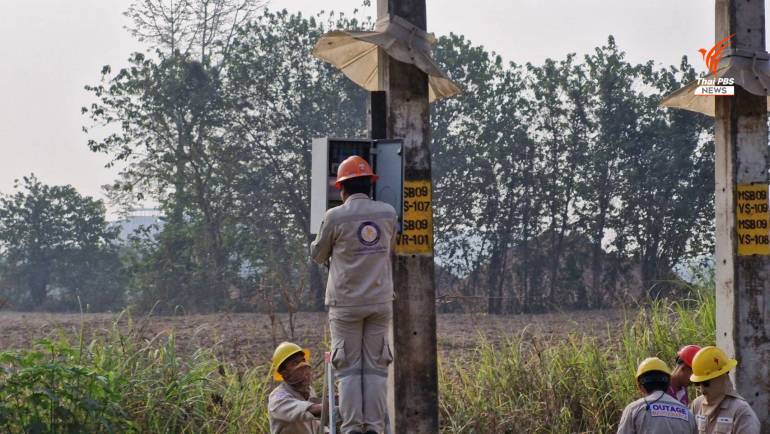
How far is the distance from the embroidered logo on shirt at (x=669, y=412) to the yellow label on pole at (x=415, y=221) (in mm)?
1955

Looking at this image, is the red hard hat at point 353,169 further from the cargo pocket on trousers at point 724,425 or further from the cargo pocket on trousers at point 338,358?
the cargo pocket on trousers at point 724,425

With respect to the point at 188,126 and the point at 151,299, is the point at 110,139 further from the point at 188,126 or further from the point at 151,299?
the point at 151,299

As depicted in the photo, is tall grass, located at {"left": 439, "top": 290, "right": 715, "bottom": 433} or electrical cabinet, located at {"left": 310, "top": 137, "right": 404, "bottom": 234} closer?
electrical cabinet, located at {"left": 310, "top": 137, "right": 404, "bottom": 234}

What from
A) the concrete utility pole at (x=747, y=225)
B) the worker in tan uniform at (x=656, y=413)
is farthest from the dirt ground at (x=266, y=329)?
the worker in tan uniform at (x=656, y=413)

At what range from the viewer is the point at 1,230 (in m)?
27.8

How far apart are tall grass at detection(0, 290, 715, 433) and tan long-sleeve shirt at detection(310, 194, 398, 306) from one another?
2447 millimetres

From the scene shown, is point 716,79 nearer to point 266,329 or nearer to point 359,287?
point 359,287

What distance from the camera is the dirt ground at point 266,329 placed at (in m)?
13.6

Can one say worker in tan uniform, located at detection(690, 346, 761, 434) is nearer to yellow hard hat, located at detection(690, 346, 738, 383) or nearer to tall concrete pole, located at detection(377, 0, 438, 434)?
yellow hard hat, located at detection(690, 346, 738, 383)

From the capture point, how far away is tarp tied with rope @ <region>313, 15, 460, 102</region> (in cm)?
709

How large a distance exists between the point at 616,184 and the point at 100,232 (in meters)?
13.6

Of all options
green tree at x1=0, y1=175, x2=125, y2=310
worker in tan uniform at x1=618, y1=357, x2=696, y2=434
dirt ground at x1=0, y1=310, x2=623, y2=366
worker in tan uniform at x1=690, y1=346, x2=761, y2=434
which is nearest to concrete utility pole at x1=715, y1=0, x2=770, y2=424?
worker in tan uniform at x1=690, y1=346, x2=761, y2=434

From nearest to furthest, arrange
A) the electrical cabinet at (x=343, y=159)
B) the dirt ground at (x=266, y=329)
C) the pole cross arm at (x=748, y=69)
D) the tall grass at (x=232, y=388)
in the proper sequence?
the electrical cabinet at (x=343, y=159)
the tall grass at (x=232, y=388)
the pole cross arm at (x=748, y=69)
the dirt ground at (x=266, y=329)

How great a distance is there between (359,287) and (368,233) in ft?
1.08
